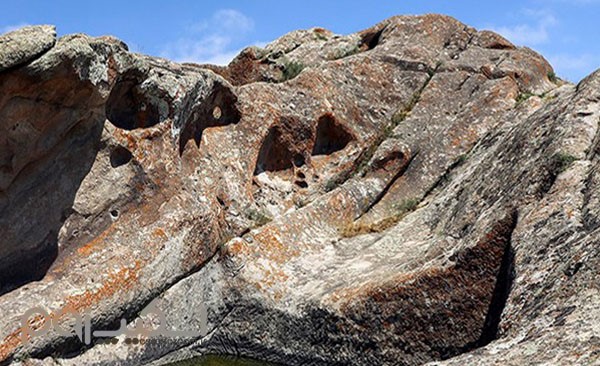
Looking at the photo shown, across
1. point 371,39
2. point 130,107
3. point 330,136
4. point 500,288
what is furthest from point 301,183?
point 500,288

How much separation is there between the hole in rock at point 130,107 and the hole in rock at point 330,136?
480 cm

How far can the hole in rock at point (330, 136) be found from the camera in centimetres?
1836

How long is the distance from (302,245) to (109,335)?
4013 millimetres

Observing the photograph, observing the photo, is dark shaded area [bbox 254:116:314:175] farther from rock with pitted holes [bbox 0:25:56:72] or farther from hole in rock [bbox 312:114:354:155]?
rock with pitted holes [bbox 0:25:56:72]

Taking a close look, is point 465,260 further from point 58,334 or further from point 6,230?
point 6,230

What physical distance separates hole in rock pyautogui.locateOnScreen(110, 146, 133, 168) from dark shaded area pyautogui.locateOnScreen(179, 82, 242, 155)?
64.2 inches

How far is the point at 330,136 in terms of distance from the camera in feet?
61.3

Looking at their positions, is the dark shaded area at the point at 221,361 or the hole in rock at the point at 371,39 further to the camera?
the hole in rock at the point at 371,39

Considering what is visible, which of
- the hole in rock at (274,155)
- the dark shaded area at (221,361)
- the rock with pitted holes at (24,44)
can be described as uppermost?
the hole in rock at (274,155)

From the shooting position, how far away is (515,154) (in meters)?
13.8

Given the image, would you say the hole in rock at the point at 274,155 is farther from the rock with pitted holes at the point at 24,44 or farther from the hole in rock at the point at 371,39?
the rock with pitted holes at the point at 24,44

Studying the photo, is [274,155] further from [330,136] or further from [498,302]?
[498,302]

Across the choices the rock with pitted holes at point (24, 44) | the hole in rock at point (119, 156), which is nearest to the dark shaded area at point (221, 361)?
the hole in rock at point (119, 156)

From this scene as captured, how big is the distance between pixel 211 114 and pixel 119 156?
3200mm
